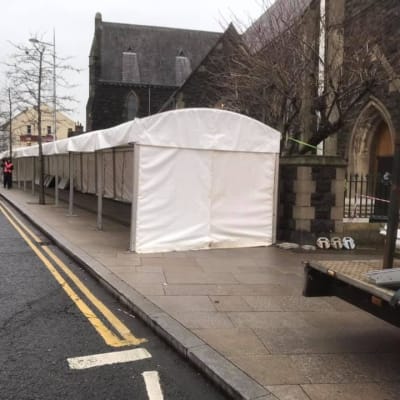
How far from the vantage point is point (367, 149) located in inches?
810

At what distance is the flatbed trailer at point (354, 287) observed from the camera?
3898 millimetres

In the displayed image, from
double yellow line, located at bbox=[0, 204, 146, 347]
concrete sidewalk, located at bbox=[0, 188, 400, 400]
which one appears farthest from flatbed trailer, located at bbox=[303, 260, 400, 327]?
double yellow line, located at bbox=[0, 204, 146, 347]

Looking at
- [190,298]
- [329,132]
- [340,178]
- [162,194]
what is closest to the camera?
[190,298]

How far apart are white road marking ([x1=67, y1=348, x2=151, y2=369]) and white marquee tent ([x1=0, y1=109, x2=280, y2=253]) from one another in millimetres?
4922

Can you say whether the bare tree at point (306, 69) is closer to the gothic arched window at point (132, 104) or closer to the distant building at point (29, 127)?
the distant building at point (29, 127)

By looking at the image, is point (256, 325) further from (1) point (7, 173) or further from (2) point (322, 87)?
(1) point (7, 173)

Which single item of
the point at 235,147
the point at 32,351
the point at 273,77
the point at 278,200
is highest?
the point at 273,77

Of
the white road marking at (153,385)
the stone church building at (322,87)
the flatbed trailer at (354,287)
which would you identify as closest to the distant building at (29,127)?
the stone church building at (322,87)

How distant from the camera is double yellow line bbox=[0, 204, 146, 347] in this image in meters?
5.14

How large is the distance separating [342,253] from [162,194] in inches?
153

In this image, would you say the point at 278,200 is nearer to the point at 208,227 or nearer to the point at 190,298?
the point at 208,227

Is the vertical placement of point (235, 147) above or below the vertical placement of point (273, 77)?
below

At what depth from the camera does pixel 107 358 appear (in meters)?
4.63

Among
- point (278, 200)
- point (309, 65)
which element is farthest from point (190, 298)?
point (309, 65)
